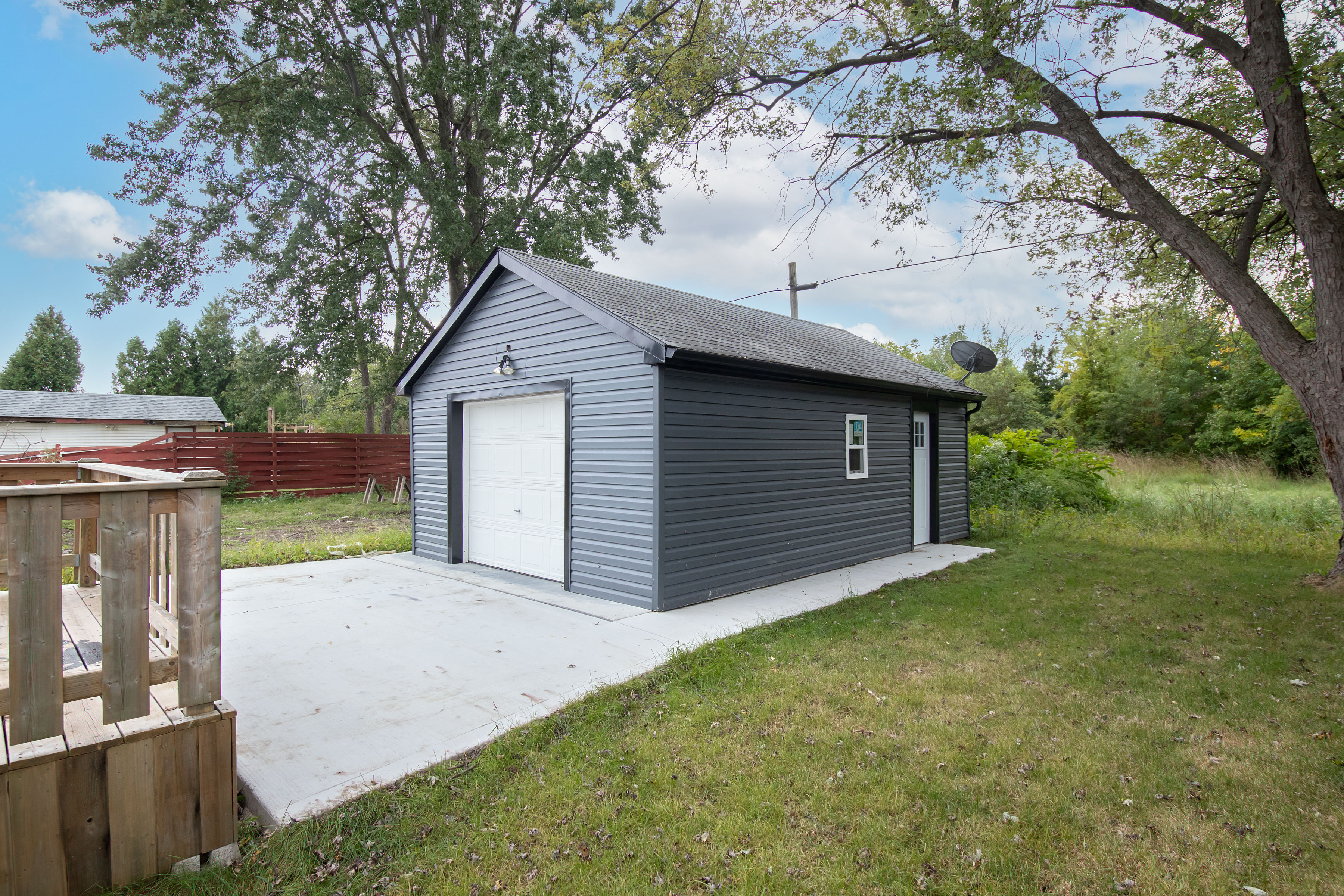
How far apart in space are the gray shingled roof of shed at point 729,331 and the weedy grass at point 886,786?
298cm

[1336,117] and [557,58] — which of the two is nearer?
[1336,117]

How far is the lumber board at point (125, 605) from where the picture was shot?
2.13 m

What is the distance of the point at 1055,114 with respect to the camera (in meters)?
6.61

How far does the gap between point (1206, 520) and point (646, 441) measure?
10.0 metres

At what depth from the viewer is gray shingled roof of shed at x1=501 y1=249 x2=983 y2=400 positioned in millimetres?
6250

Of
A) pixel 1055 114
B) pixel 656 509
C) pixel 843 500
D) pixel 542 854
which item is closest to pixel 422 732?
pixel 542 854

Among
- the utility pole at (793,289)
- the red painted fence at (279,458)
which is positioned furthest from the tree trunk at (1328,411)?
the red painted fence at (279,458)

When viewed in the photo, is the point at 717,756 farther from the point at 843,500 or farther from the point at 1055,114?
the point at 1055,114

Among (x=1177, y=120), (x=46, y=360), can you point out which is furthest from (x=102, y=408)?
(x=1177, y=120)

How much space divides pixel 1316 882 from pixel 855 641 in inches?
110

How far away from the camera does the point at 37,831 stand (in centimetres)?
199

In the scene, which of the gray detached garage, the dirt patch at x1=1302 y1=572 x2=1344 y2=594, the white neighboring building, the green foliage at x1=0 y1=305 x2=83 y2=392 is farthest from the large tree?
the green foliage at x1=0 y1=305 x2=83 y2=392

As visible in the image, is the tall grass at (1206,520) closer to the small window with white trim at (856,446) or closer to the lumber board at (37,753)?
the small window with white trim at (856,446)

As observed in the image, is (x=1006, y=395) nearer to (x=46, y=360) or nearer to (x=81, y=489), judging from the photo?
(x=81, y=489)
